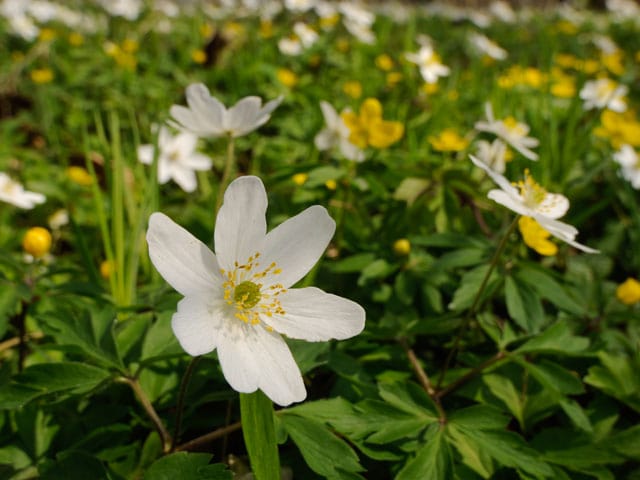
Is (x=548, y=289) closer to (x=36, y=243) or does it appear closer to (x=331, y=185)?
(x=331, y=185)

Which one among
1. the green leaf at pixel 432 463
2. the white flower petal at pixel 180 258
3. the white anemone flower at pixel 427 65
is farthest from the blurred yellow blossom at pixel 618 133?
the white flower petal at pixel 180 258

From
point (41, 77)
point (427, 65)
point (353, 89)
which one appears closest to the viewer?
point (427, 65)

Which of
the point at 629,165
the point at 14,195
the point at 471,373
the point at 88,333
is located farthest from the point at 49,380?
the point at 629,165

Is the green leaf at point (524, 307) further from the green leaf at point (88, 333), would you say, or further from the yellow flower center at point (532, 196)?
the green leaf at point (88, 333)

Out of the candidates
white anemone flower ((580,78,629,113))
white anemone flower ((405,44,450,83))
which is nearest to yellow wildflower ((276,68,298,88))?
white anemone flower ((405,44,450,83))

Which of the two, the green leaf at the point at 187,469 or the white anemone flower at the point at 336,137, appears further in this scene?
the white anemone flower at the point at 336,137

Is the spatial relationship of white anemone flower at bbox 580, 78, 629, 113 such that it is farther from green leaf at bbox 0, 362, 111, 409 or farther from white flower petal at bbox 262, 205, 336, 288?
green leaf at bbox 0, 362, 111, 409
